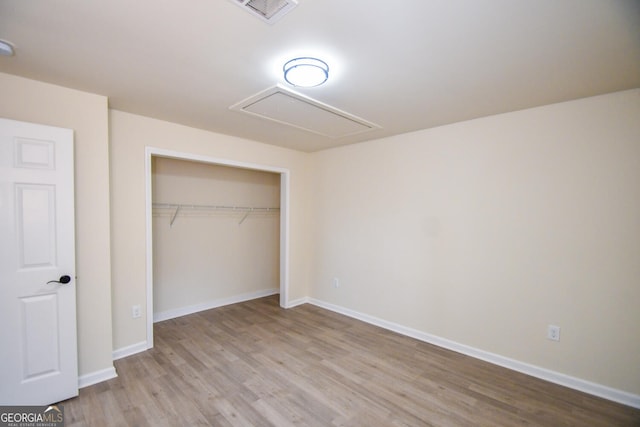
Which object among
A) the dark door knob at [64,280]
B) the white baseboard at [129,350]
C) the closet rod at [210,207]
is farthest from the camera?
the closet rod at [210,207]

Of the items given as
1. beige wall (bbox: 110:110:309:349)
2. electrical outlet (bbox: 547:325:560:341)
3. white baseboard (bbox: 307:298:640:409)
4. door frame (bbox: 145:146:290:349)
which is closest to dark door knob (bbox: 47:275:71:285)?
beige wall (bbox: 110:110:309:349)

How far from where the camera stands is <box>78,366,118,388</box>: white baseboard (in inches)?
94.6

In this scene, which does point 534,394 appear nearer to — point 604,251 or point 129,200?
point 604,251

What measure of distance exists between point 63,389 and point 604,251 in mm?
4494

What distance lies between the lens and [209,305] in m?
4.32

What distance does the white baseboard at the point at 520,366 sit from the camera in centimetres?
227

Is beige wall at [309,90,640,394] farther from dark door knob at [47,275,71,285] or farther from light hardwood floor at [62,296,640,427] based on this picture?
dark door knob at [47,275,71,285]

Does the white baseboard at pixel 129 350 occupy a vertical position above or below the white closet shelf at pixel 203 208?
below

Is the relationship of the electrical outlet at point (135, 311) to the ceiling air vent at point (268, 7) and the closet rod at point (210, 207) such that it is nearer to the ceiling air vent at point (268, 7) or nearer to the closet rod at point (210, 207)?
the closet rod at point (210, 207)

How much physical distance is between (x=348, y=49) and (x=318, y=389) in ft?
8.57

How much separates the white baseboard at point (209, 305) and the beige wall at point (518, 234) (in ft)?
6.42

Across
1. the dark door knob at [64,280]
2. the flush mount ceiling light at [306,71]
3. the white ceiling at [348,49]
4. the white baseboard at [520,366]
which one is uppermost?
the white ceiling at [348,49]

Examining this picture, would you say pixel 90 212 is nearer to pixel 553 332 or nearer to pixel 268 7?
pixel 268 7

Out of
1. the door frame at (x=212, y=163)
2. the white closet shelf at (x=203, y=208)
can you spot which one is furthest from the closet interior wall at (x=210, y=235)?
the door frame at (x=212, y=163)
